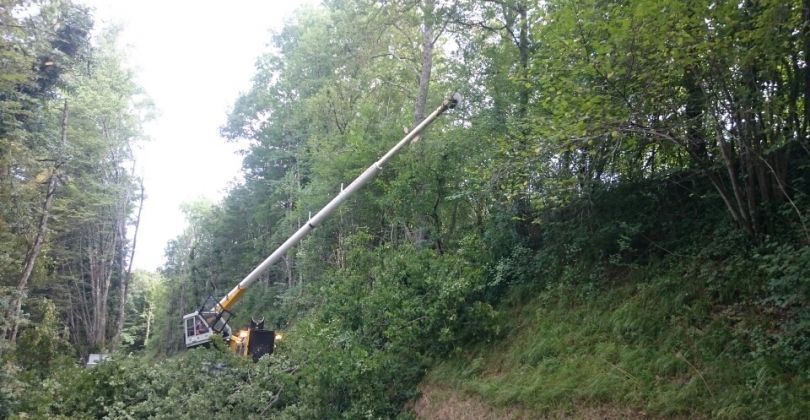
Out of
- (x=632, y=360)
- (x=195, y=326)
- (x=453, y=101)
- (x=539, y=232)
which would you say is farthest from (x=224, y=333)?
(x=632, y=360)

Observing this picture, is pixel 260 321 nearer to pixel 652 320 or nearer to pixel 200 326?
pixel 200 326

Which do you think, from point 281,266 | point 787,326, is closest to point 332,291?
point 787,326

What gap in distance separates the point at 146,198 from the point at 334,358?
26864 mm

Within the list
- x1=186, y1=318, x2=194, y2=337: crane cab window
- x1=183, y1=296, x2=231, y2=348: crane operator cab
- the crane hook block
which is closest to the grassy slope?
the crane hook block

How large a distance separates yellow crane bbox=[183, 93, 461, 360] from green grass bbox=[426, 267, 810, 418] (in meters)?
5.95

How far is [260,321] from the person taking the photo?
14.9 m

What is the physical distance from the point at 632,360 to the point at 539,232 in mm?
4393

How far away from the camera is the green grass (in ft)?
16.9

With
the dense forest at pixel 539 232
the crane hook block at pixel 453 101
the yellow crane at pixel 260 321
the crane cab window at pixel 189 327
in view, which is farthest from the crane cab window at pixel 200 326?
the crane hook block at pixel 453 101

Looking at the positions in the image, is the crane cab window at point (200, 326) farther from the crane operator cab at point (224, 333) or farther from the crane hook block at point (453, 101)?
the crane hook block at point (453, 101)

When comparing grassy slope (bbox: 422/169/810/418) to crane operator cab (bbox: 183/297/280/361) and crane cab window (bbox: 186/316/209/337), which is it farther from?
crane cab window (bbox: 186/316/209/337)

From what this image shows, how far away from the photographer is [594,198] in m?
9.14

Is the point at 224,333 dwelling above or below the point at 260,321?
below

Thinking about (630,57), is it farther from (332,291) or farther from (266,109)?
(266,109)
